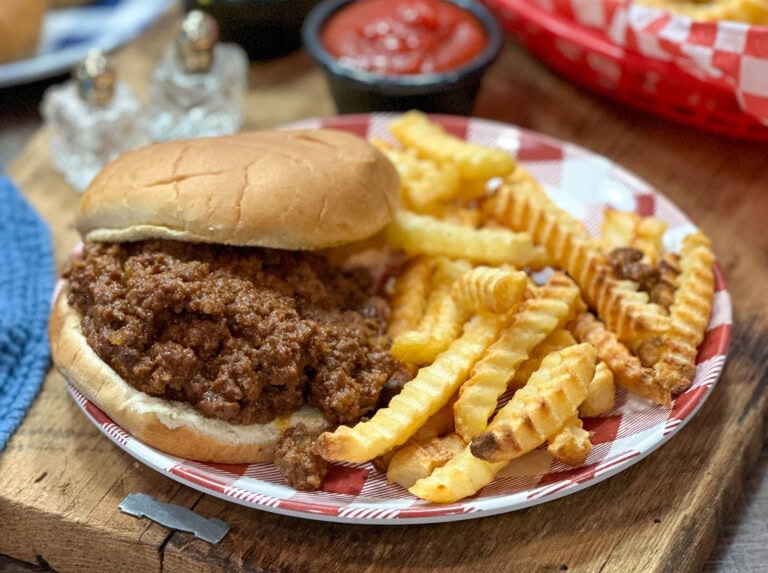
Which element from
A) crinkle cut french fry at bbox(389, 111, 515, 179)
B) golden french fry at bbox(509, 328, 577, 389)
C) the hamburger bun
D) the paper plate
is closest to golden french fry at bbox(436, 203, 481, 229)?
crinkle cut french fry at bbox(389, 111, 515, 179)

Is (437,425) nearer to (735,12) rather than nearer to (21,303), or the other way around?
(21,303)

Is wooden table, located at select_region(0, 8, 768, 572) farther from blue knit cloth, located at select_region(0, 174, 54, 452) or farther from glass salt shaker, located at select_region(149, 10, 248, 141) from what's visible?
glass salt shaker, located at select_region(149, 10, 248, 141)

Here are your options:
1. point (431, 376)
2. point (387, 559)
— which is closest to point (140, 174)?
point (431, 376)

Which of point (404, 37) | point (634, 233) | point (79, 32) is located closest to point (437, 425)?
point (634, 233)

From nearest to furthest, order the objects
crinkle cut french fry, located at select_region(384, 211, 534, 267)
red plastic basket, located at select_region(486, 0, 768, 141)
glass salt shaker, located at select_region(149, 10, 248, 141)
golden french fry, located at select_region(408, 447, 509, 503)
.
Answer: golden french fry, located at select_region(408, 447, 509, 503)
crinkle cut french fry, located at select_region(384, 211, 534, 267)
red plastic basket, located at select_region(486, 0, 768, 141)
glass salt shaker, located at select_region(149, 10, 248, 141)

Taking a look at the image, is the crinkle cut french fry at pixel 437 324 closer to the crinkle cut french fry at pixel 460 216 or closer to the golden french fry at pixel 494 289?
the golden french fry at pixel 494 289

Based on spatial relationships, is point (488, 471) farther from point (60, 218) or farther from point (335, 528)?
point (60, 218)
